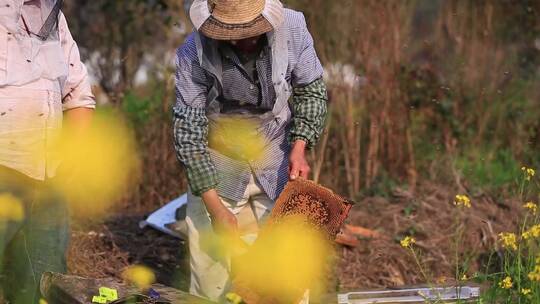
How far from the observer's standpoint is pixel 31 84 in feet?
13.8

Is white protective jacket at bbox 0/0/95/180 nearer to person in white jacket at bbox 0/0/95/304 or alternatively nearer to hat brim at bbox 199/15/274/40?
person in white jacket at bbox 0/0/95/304

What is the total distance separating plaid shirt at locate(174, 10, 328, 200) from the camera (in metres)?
4.46

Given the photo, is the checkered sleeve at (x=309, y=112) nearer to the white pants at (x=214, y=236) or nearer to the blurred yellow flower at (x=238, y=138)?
the blurred yellow flower at (x=238, y=138)

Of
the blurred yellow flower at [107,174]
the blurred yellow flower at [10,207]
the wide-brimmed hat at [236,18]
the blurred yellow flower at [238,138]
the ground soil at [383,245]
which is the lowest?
the ground soil at [383,245]

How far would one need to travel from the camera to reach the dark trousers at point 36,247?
4.62 m

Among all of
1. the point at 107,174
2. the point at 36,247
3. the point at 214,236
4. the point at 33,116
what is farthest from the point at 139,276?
the point at 107,174

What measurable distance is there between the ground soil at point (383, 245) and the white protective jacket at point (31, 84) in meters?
1.50

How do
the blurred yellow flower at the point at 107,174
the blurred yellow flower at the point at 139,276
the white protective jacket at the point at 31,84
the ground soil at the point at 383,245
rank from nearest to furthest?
the white protective jacket at the point at 31,84, the blurred yellow flower at the point at 139,276, the ground soil at the point at 383,245, the blurred yellow flower at the point at 107,174

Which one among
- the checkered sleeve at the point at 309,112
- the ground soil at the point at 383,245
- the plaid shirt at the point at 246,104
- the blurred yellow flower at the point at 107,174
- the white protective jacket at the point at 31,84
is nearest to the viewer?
the white protective jacket at the point at 31,84

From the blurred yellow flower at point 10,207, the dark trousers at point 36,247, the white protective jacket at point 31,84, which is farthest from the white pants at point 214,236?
the blurred yellow flower at point 10,207

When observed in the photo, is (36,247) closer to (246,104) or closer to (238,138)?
(238,138)

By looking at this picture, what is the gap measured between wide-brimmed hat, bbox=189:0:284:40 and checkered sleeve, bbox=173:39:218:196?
23 centimetres

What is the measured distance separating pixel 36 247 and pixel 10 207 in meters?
0.56

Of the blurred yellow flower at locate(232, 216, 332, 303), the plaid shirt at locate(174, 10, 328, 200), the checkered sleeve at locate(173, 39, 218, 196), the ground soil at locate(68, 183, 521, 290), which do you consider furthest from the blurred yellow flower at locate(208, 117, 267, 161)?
the ground soil at locate(68, 183, 521, 290)
